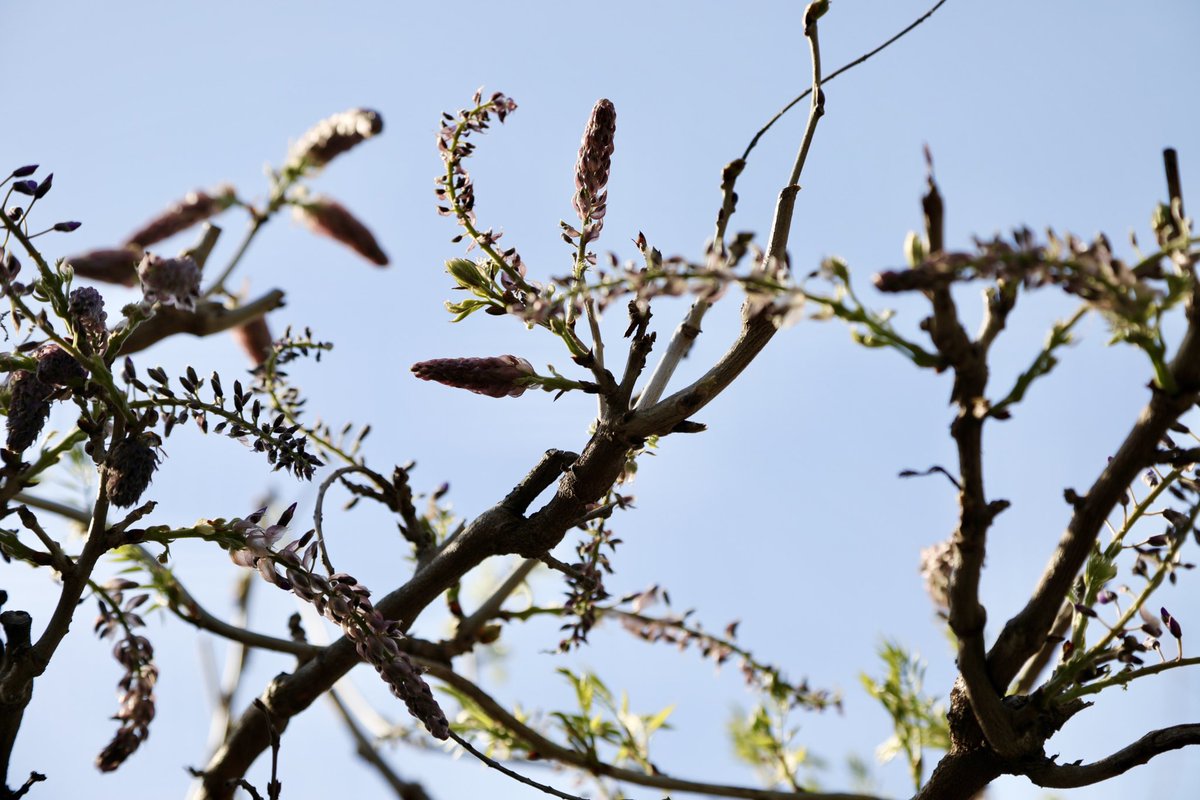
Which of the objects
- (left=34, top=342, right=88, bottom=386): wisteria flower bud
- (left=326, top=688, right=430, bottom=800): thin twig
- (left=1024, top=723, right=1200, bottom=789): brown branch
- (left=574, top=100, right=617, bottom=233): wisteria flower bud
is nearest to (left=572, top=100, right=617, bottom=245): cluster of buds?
(left=574, top=100, right=617, bottom=233): wisteria flower bud

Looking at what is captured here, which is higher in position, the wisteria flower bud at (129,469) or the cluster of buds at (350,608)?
the wisteria flower bud at (129,469)

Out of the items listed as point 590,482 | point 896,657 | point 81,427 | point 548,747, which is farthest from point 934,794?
point 896,657

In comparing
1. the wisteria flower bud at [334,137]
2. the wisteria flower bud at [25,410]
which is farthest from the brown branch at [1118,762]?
the wisteria flower bud at [334,137]

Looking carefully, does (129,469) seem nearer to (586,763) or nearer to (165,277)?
(165,277)

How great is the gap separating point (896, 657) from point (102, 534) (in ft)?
5.13

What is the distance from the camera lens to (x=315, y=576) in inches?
41.1

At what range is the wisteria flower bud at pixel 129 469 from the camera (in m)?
1.06

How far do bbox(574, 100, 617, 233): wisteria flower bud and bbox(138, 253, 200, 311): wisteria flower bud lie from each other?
1.34 feet

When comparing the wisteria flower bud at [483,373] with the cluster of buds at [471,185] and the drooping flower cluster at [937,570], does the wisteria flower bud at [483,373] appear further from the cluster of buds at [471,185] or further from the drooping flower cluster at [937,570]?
the drooping flower cluster at [937,570]

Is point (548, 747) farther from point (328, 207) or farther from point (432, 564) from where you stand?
point (328, 207)

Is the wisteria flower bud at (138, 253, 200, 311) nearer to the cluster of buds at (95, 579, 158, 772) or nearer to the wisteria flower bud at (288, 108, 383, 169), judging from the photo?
the cluster of buds at (95, 579, 158, 772)

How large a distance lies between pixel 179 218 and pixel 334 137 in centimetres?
39

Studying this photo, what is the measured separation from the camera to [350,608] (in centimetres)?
104

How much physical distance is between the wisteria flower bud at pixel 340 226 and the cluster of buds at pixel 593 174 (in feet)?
3.40
